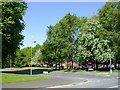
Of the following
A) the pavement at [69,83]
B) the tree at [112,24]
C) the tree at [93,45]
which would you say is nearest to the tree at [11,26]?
the pavement at [69,83]

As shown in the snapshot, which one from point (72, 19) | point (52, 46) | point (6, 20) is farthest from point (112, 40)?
point (6, 20)

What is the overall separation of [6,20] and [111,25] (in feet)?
91.1

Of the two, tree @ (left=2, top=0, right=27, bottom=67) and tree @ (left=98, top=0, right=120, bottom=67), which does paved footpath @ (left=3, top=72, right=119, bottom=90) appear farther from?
tree @ (left=98, top=0, right=120, bottom=67)

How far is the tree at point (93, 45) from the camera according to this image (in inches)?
1743

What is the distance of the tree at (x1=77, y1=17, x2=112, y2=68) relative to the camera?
44.3 m

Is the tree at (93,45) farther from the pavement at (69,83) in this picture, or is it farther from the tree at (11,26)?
the pavement at (69,83)

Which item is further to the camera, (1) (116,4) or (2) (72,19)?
(2) (72,19)

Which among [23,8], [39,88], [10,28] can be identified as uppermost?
[23,8]

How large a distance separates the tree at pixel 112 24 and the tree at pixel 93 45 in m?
1.40

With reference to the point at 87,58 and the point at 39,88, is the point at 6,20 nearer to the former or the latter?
the point at 39,88

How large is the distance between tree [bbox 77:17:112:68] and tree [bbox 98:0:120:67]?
4.58ft

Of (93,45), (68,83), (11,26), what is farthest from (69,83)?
(93,45)

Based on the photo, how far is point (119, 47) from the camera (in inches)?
1713

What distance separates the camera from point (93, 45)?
45.3 m
